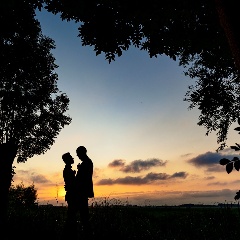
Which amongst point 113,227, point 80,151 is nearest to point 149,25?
point 80,151

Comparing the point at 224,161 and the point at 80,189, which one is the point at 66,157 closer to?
the point at 80,189

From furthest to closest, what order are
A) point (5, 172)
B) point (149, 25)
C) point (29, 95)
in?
point (29, 95) → point (5, 172) → point (149, 25)

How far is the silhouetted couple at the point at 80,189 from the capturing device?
8555mm

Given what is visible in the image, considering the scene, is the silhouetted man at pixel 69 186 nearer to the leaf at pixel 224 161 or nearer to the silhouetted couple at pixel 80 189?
the silhouetted couple at pixel 80 189

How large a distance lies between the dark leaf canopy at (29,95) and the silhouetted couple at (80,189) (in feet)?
42.7

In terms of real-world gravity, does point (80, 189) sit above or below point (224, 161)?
above

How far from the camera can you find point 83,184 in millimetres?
8641

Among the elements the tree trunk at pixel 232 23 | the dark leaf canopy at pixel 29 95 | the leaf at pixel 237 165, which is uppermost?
the dark leaf canopy at pixel 29 95

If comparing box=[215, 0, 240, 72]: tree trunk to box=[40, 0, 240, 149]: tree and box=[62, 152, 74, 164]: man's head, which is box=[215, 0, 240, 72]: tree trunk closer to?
box=[40, 0, 240, 149]: tree

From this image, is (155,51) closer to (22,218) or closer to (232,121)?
(22,218)

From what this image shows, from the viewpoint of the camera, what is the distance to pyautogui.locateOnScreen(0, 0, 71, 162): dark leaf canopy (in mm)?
21359

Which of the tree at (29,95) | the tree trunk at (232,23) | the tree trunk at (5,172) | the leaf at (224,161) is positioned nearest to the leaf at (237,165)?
the leaf at (224,161)

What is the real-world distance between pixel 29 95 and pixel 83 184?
16.9 metres

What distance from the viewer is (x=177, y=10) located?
7730 millimetres
